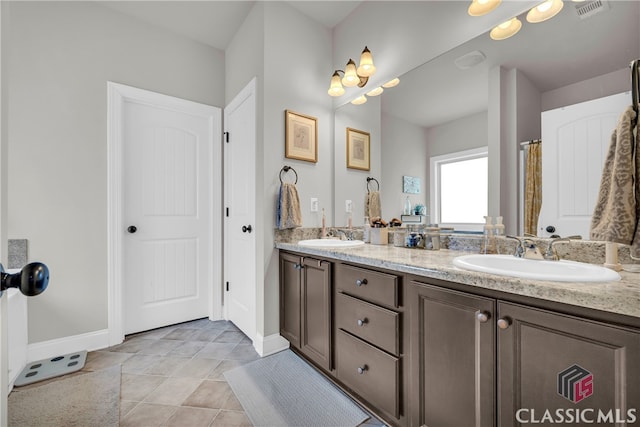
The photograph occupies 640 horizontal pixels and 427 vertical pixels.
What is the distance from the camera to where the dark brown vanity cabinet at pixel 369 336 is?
126 centimetres

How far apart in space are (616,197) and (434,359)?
2.74ft

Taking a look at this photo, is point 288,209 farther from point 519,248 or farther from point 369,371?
point 519,248

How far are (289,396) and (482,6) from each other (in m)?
2.37

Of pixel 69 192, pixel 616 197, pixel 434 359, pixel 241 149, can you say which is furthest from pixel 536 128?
pixel 69 192

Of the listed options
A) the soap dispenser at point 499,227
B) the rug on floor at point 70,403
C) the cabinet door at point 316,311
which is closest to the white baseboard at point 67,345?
the rug on floor at point 70,403

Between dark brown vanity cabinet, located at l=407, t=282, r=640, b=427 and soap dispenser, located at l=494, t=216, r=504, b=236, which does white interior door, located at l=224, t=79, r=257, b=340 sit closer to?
dark brown vanity cabinet, located at l=407, t=282, r=640, b=427

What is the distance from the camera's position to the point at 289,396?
5.32 ft

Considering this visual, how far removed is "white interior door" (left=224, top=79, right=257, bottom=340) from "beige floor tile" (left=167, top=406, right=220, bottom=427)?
0.75 metres

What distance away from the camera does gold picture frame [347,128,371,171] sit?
7.55 feet

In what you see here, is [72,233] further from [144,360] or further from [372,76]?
[372,76]

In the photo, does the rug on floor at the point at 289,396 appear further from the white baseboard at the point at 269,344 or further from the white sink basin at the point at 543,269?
the white sink basin at the point at 543,269

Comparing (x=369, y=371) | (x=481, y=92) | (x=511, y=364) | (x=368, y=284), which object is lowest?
(x=369, y=371)

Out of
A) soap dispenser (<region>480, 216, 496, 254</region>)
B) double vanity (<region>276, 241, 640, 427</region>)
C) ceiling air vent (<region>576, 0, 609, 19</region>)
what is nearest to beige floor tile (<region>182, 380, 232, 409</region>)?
double vanity (<region>276, 241, 640, 427</region>)

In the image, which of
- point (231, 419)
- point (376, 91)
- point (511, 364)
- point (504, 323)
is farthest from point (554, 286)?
point (376, 91)
